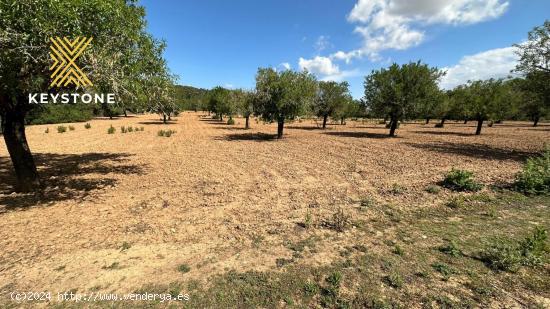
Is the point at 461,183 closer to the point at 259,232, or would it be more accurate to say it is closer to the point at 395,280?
the point at 395,280

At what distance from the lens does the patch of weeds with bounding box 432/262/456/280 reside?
4.99 m

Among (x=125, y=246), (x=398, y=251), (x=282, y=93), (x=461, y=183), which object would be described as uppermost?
(x=282, y=93)

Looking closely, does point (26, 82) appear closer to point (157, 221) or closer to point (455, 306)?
point (157, 221)

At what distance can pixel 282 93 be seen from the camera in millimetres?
25609

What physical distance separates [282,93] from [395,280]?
22284 millimetres

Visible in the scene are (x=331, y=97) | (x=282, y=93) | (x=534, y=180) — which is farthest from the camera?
(x=331, y=97)

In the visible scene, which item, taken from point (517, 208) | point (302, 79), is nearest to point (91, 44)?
point (517, 208)

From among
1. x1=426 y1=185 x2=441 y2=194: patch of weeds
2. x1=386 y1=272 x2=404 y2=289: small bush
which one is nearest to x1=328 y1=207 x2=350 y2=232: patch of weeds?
x1=386 y1=272 x2=404 y2=289: small bush

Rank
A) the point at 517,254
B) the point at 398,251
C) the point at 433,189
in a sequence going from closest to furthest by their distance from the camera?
the point at 517,254
the point at 398,251
the point at 433,189

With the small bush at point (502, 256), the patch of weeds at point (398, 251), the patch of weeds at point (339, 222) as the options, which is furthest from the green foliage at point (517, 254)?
the patch of weeds at point (339, 222)

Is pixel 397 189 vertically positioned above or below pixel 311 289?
above

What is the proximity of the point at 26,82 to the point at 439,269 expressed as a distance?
11047 millimetres

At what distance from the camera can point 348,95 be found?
41781 millimetres

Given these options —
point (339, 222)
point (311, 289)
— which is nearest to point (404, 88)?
point (339, 222)
